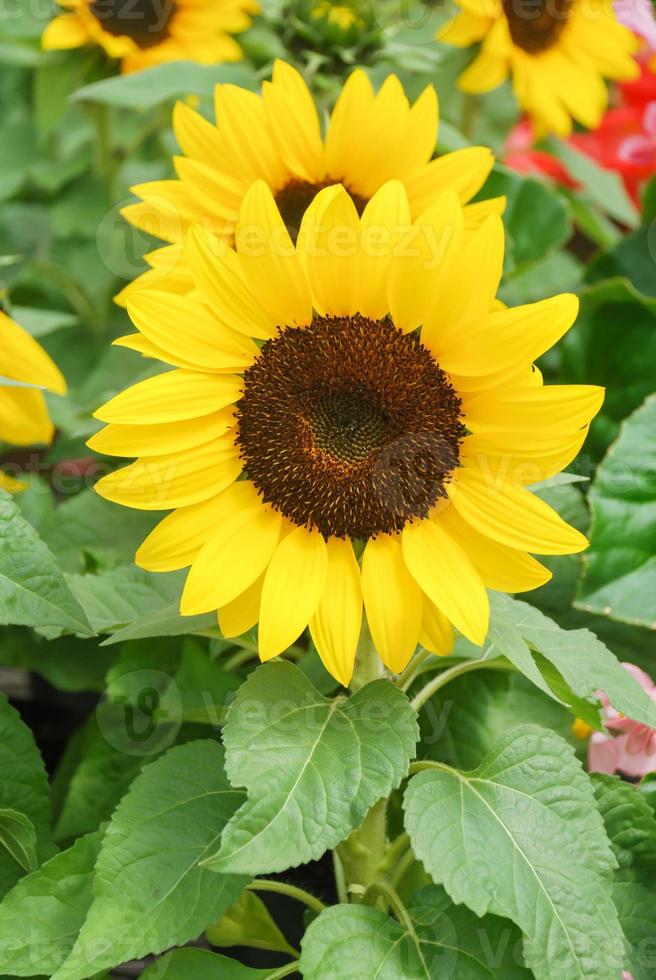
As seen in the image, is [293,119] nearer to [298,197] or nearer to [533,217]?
[298,197]

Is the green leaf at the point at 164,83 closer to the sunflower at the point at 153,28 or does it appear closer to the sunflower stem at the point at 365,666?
the sunflower at the point at 153,28

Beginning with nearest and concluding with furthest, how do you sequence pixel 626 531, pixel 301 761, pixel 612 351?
1. pixel 301 761
2. pixel 626 531
3. pixel 612 351

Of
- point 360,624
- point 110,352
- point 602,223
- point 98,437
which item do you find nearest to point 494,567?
point 360,624

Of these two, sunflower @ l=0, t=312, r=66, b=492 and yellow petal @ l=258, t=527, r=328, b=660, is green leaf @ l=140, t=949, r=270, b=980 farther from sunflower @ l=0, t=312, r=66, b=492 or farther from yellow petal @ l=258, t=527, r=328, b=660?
sunflower @ l=0, t=312, r=66, b=492

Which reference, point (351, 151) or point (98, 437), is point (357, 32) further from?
point (98, 437)

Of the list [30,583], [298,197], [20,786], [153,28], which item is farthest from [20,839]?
[153,28]

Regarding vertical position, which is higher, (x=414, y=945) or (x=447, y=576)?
(x=447, y=576)
